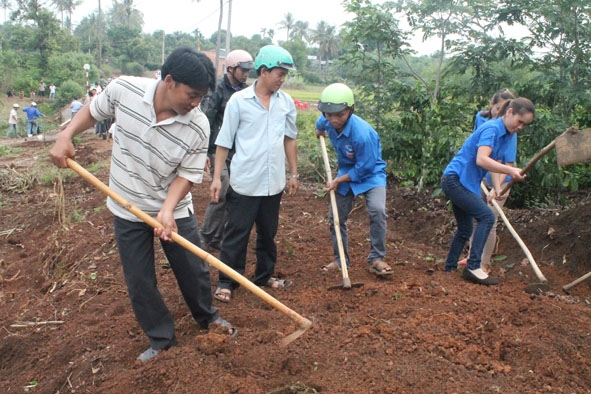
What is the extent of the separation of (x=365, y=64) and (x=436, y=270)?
145 inches

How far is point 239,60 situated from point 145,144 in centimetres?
210

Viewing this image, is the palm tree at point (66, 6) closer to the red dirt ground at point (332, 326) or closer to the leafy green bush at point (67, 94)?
the leafy green bush at point (67, 94)

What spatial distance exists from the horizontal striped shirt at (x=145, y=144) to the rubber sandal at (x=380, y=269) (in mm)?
1934

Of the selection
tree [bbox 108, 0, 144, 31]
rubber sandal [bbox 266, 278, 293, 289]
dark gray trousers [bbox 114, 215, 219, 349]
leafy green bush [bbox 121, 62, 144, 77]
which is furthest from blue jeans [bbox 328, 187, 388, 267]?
tree [bbox 108, 0, 144, 31]

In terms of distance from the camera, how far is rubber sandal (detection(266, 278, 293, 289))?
14.0 feet

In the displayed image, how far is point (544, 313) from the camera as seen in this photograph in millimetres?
3564

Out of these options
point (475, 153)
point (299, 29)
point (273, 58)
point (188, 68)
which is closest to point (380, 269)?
point (475, 153)

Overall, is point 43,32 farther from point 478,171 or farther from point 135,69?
point 478,171

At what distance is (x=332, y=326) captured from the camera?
335 cm

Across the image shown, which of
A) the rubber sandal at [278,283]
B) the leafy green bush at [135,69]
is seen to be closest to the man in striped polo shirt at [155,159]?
the rubber sandal at [278,283]

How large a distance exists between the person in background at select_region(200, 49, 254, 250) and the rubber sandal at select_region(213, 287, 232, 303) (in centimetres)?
91

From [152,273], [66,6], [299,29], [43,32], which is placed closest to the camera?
[152,273]

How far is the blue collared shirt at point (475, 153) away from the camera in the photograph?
4199 mm

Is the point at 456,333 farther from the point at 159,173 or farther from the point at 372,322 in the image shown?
the point at 159,173
